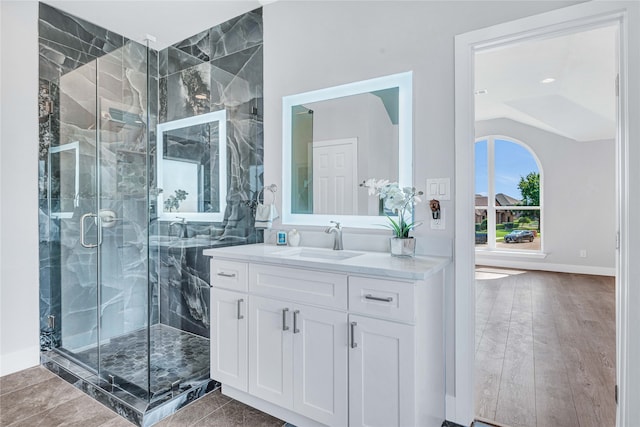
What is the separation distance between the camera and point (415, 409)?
143 centimetres

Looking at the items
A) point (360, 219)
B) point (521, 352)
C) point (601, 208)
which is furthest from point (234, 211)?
point (601, 208)

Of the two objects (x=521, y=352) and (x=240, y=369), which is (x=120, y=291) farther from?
(x=521, y=352)

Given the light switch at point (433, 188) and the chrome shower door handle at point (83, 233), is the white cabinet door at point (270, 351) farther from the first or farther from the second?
the chrome shower door handle at point (83, 233)

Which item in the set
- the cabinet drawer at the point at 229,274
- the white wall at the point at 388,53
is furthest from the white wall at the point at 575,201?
the cabinet drawer at the point at 229,274

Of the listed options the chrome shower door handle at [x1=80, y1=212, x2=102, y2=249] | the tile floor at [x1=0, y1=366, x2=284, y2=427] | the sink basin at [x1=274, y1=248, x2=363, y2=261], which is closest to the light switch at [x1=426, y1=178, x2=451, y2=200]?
the sink basin at [x1=274, y1=248, x2=363, y2=261]

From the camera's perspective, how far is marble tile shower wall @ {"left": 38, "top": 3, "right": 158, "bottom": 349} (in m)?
2.58

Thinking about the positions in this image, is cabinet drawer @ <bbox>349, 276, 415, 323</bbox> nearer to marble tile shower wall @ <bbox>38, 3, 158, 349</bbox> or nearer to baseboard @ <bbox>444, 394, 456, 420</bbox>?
baseboard @ <bbox>444, 394, 456, 420</bbox>

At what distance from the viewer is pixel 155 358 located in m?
2.34

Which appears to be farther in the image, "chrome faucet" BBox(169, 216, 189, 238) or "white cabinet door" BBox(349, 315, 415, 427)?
"chrome faucet" BBox(169, 216, 189, 238)

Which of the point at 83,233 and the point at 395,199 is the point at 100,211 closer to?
the point at 83,233

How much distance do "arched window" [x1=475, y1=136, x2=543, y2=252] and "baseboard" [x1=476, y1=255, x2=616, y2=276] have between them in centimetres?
24

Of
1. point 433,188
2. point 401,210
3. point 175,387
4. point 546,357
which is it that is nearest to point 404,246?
point 401,210

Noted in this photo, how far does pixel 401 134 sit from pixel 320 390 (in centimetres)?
147

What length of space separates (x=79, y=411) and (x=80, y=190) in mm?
1549
